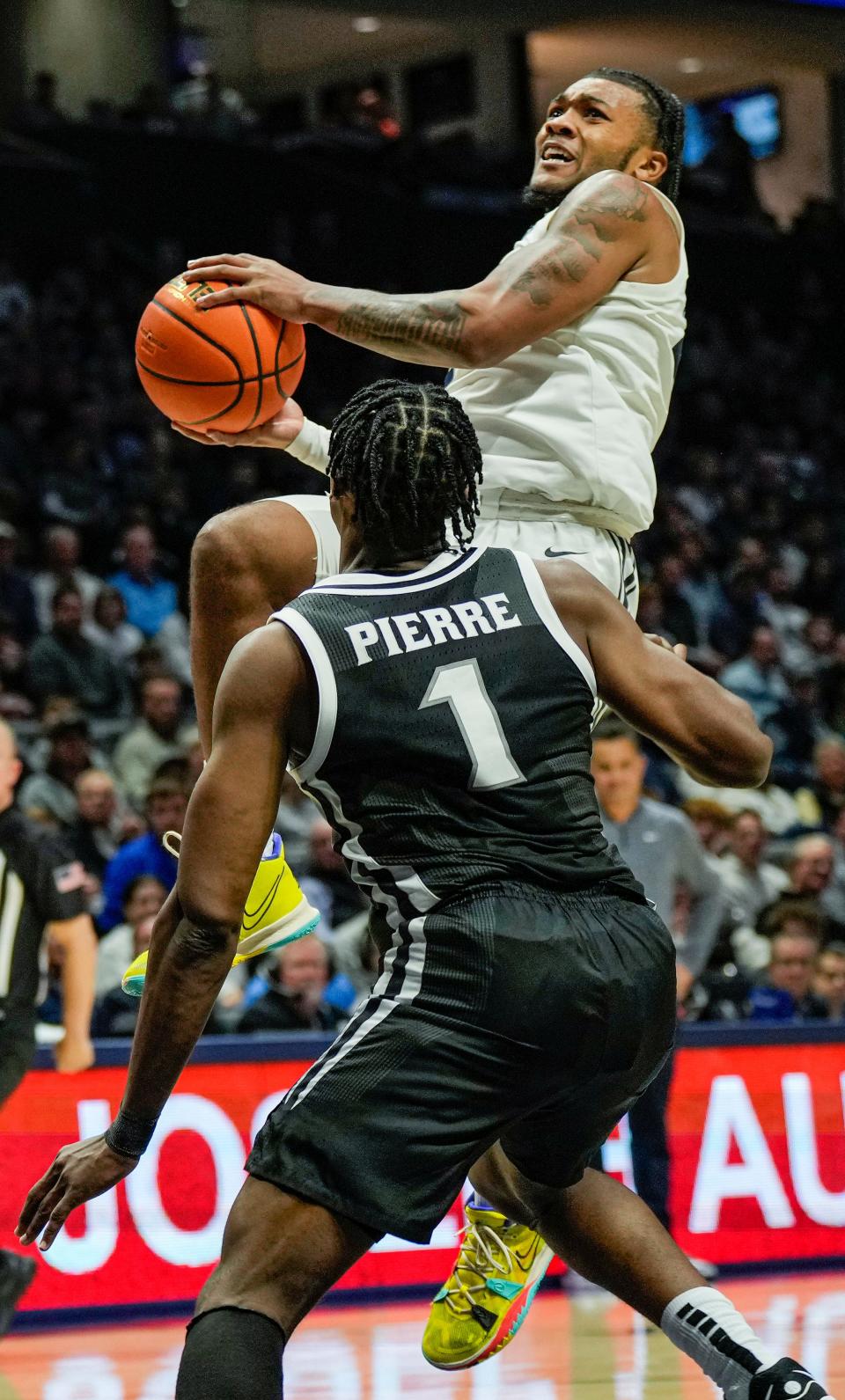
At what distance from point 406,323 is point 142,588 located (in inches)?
327

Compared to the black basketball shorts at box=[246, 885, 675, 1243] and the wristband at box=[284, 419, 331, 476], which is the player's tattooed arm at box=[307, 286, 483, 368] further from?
the black basketball shorts at box=[246, 885, 675, 1243]

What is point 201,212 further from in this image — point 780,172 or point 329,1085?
point 329,1085

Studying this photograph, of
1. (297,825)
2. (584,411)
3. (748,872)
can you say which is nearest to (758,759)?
(584,411)

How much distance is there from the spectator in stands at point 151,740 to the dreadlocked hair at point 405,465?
6.90 metres

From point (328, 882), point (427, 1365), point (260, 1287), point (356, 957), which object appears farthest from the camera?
point (328, 882)

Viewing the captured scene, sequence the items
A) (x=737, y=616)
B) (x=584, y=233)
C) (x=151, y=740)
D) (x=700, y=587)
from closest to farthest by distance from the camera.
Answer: (x=584, y=233)
(x=151, y=740)
(x=737, y=616)
(x=700, y=587)

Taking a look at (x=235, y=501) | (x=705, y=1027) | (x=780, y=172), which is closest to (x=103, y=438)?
(x=235, y=501)

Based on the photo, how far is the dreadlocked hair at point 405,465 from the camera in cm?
333

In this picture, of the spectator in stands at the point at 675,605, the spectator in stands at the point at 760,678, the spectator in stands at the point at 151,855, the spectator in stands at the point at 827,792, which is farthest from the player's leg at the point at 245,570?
the spectator in stands at the point at 675,605

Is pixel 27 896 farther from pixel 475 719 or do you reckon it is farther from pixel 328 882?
pixel 475 719

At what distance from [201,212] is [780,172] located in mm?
9508

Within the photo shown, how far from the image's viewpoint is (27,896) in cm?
648

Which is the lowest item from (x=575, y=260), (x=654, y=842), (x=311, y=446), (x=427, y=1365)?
(x=427, y=1365)

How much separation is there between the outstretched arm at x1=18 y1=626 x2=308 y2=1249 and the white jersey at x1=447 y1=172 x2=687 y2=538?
0.96 metres
